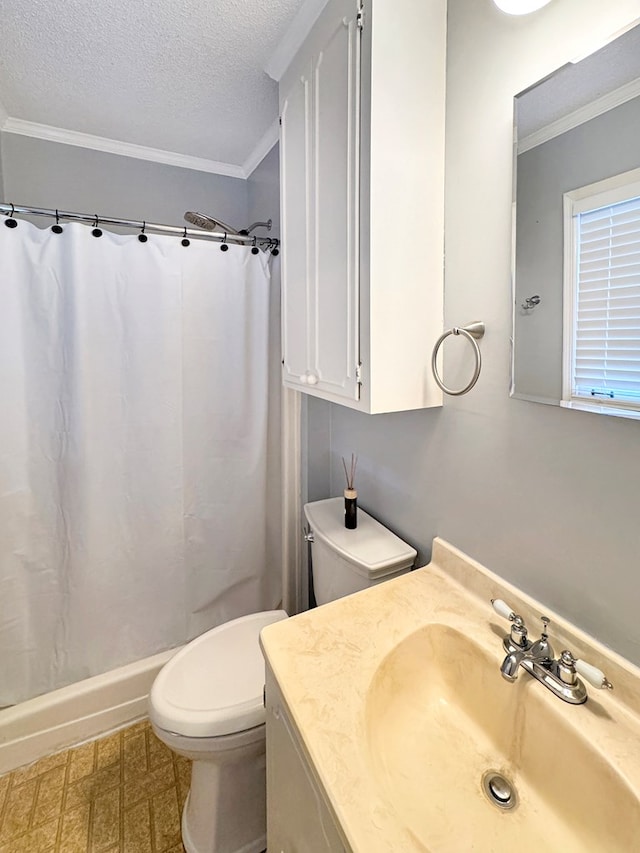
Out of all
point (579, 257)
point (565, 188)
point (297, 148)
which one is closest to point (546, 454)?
point (579, 257)

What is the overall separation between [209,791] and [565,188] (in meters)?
1.76

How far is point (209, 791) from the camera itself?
1154 millimetres

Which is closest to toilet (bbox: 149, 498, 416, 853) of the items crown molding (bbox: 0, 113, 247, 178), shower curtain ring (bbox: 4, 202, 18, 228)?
shower curtain ring (bbox: 4, 202, 18, 228)

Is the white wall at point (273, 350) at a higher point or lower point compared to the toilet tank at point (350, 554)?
higher

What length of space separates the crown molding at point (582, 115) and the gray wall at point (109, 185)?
5.40 feet

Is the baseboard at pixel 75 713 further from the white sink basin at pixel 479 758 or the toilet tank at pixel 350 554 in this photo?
the white sink basin at pixel 479 758

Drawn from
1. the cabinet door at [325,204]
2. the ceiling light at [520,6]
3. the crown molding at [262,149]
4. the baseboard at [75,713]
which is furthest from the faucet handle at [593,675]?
the crown molding at [262,149]

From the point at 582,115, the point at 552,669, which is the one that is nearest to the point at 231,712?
the point at 552,669

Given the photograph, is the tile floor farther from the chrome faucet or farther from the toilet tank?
the chrome faucet

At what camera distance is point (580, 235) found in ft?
2.35

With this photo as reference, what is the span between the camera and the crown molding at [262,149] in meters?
1.65

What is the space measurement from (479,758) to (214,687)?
0.78 m

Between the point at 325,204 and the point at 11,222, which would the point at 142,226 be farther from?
the point at 325,204

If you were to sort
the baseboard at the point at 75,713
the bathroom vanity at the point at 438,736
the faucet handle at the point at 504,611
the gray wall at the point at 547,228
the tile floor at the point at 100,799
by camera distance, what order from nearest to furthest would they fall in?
the bathroom vanity at the point at 438,736, the gray wall at the point at 547,228, the faucet handle at the point at 504,611, the tile floor at the point at 100,799, the baseboard at the point at 75,713
